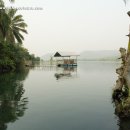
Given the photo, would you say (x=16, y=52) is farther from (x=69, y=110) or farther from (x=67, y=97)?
(x=69, y=110)

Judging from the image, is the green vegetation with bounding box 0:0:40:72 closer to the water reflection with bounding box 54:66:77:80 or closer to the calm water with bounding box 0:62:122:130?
the water reflection with bounding box 54:66:77:80

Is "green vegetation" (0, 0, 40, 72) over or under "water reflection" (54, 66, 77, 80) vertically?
over

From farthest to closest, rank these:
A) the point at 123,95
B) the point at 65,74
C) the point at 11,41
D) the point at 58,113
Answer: the point at 11,41
the point at 65,74
the point at 123,95
the point at 58,113

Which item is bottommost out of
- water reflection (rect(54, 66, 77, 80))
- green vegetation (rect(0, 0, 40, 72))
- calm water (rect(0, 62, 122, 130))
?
calm water (rect(0, 62, 122, 130))

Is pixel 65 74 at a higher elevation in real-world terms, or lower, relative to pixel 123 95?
lower

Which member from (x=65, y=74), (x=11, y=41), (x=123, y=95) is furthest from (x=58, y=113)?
(x=11, y=41)

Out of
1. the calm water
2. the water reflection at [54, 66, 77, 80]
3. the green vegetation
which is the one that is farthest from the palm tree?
the calm water

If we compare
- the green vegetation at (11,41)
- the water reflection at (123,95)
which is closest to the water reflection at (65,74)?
the green vegetation at (11,41)

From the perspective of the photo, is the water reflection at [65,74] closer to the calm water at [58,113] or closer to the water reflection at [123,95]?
the calm water at [58,113]

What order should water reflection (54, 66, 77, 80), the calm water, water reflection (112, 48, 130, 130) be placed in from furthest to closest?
water reflection (54, 66, 77, 80) < water reflection (112, 48, 130, 130) < the calm water

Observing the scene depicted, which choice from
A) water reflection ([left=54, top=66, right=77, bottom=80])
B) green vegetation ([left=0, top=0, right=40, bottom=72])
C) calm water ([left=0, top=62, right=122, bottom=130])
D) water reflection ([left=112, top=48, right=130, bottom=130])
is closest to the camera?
calm water ([left=0, top=62, right=122, bottom=130])

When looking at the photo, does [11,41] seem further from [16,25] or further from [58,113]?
[58,113]

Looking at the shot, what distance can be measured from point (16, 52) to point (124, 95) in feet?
107

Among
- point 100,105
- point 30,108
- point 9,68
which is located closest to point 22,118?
point 30,108
